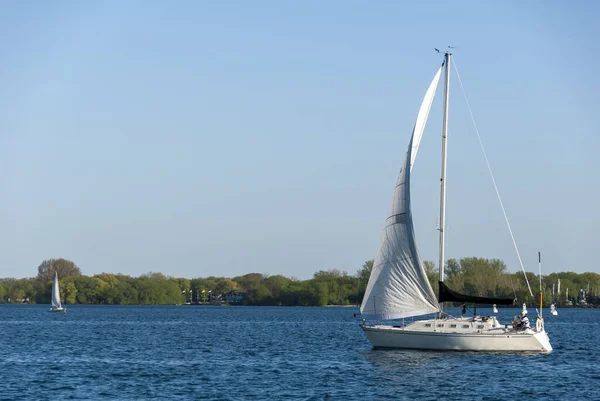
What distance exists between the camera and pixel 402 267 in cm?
5744

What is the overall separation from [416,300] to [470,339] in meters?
4.07

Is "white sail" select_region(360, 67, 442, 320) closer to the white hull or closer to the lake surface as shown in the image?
the white hull

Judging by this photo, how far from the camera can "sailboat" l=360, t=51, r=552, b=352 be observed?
54.8 m

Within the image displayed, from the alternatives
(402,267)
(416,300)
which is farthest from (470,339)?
(402,267)

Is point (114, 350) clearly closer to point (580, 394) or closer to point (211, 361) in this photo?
point (211, 361)

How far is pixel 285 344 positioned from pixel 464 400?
32.2m

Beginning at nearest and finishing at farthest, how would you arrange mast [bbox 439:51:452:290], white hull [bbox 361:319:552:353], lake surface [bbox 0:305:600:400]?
lake surface [bbox 0:305:600:400]
white hull [bbox 361:319:552:353]
mast [bbox 439:51:452:290]

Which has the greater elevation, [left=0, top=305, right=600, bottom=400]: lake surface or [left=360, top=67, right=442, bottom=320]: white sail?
[left=360, top=67, right=442, bottom=320]: white sail

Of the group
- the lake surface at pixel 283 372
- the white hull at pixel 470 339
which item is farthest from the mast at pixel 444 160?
the lake surface at pixel 283 372

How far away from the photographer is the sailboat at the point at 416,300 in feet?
180

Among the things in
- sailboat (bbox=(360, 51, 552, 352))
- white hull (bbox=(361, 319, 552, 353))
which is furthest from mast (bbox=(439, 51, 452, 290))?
white hull (bbox=(361, 319, 552, 353))

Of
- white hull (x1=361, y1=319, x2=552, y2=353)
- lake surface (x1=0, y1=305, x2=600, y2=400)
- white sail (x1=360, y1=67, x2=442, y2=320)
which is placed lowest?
lake surface (x1=0, y1=305, x2=600, y2=400)

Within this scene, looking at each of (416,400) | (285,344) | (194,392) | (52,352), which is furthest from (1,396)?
(285,344)

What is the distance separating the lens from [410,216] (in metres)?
57.8
